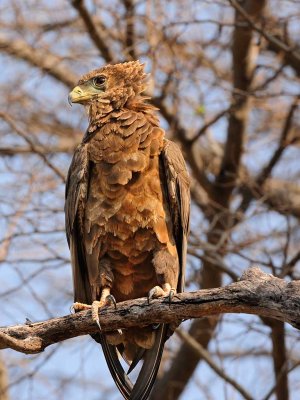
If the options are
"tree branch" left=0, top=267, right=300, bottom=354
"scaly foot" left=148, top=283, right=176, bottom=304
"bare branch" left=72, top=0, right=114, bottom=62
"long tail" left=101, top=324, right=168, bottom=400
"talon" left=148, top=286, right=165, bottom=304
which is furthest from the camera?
"bare branch" left=72, top=0, right=114, bottom=62

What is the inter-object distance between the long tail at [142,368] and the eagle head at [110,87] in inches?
62.9

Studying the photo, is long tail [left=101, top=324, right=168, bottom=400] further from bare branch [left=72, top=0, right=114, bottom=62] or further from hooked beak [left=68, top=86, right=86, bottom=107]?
bare branch [left=72, top=0, right=114, bottom=62]

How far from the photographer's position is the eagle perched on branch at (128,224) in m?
5.16

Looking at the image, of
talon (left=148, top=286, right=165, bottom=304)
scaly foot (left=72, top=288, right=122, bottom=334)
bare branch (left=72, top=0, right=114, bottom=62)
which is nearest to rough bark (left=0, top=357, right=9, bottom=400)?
scaly foot (left=72, top=288, right=122, bottom=334)

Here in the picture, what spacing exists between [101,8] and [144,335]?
11.3ft

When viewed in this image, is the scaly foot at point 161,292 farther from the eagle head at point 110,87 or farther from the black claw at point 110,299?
the eagle head at point 110,87

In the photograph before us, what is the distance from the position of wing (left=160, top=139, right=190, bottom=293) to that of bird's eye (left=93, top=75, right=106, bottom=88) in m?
0.73

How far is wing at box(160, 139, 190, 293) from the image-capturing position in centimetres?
526

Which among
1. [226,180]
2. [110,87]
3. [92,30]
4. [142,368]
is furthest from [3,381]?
[92,30]

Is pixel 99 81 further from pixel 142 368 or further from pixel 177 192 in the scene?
pixel 142 368

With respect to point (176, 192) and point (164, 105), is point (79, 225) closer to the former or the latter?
point (176, 192)

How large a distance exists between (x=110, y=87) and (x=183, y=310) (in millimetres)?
2117

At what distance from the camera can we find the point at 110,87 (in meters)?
5.75

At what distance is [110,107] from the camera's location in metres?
5.63
